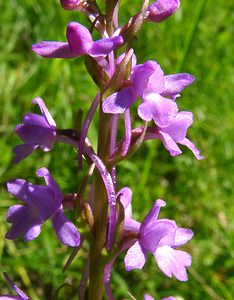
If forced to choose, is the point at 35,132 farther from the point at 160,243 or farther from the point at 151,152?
the point at 151,152

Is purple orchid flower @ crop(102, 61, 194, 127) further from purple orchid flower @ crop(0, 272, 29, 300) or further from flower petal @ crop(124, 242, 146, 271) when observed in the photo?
purple orchid flower @ crop(0, 272, 29, 300)

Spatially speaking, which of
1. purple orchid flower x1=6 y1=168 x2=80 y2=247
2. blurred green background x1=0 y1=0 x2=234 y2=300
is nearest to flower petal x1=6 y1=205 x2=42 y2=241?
purple orchid flower x1=6 y1=168 x2=80 y2=247

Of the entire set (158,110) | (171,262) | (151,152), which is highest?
(158,110)

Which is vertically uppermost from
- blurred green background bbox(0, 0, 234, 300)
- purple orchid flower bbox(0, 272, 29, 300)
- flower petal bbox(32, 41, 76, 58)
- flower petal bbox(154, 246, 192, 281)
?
flower petal bbox(32, 41, 76, 58)

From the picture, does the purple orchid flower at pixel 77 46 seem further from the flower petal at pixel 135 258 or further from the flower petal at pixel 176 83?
the flower petal at pixel 135 258

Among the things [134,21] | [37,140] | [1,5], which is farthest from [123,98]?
[1,5]

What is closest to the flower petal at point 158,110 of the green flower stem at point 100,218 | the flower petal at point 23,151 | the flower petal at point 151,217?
the green flower stem at point 100,218

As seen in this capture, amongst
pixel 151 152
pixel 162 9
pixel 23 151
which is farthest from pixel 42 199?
pixel 151 152

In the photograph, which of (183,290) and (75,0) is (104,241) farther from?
(183,290)
